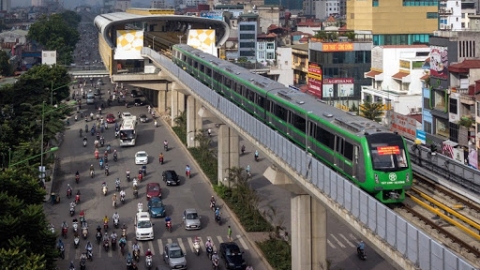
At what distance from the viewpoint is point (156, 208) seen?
44312mm

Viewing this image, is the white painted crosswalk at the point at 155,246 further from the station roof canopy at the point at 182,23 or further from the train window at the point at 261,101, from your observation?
the station roof canopy at the point at 182,23

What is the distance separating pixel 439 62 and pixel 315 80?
80.9 ft

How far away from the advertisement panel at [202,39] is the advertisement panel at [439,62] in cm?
3686

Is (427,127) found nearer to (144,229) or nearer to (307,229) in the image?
(144,229)

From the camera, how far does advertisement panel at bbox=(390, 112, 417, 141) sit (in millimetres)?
53312

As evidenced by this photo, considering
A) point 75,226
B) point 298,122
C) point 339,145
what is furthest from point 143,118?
point 339,145

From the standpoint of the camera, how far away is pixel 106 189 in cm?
4953

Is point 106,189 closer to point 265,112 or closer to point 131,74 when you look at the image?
point 265,112

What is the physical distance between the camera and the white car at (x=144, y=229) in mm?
39844

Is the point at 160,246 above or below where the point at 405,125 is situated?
below

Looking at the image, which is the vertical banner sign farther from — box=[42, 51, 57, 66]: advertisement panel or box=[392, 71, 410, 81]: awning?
box=[42, 51, 57, 66]: advertisement panel

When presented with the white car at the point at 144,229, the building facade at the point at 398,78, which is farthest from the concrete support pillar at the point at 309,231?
the building facade at the point at 398,78

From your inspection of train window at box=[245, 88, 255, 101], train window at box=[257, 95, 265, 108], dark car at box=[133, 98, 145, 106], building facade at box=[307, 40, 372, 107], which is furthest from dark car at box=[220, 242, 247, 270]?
dark car at box=[133, 98, 145, 106]

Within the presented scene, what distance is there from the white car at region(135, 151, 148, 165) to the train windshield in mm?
35212
